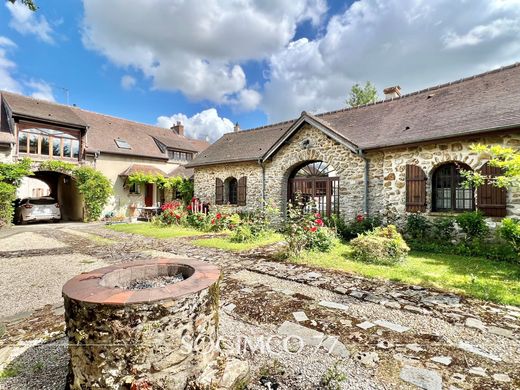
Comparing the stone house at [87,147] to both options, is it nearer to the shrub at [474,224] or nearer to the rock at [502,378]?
the shrub at [474,224]

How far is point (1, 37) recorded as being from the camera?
24.6 ft

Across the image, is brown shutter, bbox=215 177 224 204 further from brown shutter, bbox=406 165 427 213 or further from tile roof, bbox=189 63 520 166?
brown shutter, bbox=406 165 427 213

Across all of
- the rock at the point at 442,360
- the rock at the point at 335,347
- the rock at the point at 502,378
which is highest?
the rock at the point at 442,360

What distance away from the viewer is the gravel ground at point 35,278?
14.7ft

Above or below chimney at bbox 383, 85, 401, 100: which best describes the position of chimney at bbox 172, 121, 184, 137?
above

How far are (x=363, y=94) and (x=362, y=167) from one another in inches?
781

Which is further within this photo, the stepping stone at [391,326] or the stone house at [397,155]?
the stone house at [397,155]

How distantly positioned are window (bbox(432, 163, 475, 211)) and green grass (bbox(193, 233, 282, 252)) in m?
5.25

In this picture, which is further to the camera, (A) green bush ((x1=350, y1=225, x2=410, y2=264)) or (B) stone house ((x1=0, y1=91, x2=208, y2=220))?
(B) stone house ((x1=0, y1=91, x2=208, y2=220))

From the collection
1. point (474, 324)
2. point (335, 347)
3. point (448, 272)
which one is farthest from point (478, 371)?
point (448, 272)

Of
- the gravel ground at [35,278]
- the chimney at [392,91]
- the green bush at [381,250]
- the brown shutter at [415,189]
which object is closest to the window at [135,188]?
the gravel ground at [35,278]

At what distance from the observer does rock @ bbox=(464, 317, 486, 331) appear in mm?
3408

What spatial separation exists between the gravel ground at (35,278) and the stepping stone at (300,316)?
3.85m

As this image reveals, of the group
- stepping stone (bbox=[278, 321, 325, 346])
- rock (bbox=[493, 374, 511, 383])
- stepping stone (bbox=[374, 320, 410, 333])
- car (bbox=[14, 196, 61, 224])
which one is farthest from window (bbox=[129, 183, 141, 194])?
rock (bbox=[493, 374, 511, 383])
